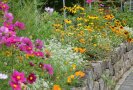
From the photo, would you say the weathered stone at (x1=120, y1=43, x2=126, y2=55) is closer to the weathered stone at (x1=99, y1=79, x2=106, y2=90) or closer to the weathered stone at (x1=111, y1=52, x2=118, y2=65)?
the weathered stone at (x1=111, y1=52, x2=118, y2=65)

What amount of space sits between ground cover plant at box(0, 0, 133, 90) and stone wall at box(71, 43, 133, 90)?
0.13m

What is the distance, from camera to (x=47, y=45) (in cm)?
521

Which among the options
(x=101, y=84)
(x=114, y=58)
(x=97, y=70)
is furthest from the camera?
(x=114, y=58)

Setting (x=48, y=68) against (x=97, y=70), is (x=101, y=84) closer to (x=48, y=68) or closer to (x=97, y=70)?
(x=97, y=70)

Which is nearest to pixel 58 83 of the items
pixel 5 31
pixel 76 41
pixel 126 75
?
pixel 5 31

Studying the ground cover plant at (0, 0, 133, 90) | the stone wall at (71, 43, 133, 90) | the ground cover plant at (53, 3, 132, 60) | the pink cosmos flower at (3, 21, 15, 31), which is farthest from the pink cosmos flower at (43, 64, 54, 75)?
the ground cover plant at (53, 3, 132, 60)

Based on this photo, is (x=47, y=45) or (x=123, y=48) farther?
(x=123, y=48)

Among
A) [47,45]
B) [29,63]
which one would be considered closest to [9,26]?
[29,63]

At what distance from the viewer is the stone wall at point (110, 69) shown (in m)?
5.15

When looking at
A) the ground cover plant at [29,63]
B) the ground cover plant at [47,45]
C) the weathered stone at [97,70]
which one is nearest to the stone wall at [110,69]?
the weathered stone at [97,70]

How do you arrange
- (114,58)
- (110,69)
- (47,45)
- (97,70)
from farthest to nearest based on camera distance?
(114,58) < (110,69) < (97,70) < (47,45)

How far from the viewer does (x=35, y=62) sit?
3.72 metres

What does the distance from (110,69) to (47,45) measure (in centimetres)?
171

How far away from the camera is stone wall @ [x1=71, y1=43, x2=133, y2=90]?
16.9ft
